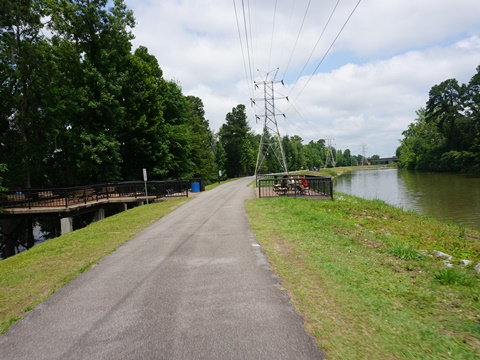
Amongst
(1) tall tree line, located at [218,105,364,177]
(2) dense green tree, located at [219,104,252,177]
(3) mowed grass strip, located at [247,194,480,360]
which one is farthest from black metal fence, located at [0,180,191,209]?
(2) dense green tree, located at [219,104,252,177]

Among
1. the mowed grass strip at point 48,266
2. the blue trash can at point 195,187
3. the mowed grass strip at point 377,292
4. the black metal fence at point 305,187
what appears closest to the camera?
the mowed grass strip at point 377,292

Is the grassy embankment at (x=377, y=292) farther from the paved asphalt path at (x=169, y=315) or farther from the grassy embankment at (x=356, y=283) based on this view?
the paved asphalt path at (x=169, y=315)

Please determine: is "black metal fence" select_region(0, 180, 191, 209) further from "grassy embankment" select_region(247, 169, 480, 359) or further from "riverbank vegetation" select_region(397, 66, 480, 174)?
"riverbank vegetation" select_region(397, 66, 480, 174)

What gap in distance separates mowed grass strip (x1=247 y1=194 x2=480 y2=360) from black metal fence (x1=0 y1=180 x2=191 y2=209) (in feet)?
47.9

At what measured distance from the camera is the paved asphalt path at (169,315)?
3.75 m

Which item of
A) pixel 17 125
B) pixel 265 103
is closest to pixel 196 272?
pixel 17 125

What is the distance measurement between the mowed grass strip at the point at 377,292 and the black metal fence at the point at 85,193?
47.9ft

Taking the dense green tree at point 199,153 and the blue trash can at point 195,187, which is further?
the dense green tree at point 199,153

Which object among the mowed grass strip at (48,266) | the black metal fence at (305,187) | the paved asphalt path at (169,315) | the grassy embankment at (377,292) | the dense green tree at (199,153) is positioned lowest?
the grassy embankment at (377,292)

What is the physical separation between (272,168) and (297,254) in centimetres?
8860

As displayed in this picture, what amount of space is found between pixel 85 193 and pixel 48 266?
546 inches

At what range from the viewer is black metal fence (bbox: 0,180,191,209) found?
19.2 metres

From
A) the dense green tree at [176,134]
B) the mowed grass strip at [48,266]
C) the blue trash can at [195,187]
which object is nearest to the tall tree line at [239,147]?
the dense green tree at [176,134]

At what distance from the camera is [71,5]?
2675 centimetres
